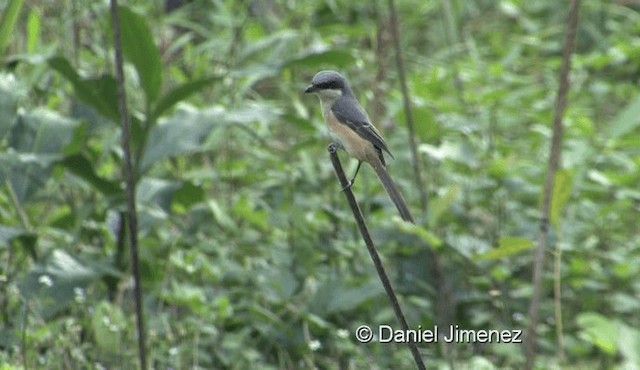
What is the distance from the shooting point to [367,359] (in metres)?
4.19

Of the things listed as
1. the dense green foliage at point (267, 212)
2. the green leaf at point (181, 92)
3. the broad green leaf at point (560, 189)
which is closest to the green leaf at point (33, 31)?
the dense green foliage at point (267, 212)

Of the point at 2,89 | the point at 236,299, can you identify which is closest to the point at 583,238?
the point at 236,299

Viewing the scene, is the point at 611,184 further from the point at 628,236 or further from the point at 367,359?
the point at 367,359

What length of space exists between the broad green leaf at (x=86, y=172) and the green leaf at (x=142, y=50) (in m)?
0.32

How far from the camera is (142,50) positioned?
3.99 m

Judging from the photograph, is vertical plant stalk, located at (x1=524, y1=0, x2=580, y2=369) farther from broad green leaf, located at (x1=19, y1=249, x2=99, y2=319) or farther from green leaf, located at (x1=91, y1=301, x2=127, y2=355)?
broad green leaf, located at (x1=19, y1=249, x2=99, y2=319)

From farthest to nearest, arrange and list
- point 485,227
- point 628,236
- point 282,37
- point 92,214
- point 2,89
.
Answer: point 628,236, point 485,227, point 282,37, point 92,214, point 2,89

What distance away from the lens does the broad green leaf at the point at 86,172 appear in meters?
4.02

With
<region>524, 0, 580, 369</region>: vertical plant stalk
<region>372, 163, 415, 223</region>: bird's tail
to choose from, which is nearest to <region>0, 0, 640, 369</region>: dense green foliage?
<region>524, 0, 580, 369</region>: vertical plant stalk

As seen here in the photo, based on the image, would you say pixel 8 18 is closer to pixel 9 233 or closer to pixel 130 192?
pixel 9 233

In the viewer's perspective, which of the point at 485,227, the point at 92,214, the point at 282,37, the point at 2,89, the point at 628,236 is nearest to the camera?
the point at 2,89

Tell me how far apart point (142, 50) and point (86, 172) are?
0.48 meters

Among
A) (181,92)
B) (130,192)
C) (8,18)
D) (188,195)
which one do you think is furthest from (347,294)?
(8,18)

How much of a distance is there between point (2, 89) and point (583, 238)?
2.64 meters
